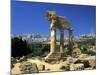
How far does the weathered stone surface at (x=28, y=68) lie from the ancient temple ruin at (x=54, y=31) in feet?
0.63

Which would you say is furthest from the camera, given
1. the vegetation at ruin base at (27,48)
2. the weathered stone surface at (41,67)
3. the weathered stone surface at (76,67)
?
the weathered stone surface at (76,67)

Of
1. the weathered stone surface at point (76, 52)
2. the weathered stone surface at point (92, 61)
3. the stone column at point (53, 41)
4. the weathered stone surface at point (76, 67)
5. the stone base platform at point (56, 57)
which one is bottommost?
the weathered stone surface at point (76, 67)

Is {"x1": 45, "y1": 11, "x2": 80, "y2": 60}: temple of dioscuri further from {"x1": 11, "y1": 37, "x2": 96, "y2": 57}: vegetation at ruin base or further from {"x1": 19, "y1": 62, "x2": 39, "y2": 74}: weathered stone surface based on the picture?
{"x1": 19, "y1": 62, "x2": 39, "y2": 74}: weathered stone surface

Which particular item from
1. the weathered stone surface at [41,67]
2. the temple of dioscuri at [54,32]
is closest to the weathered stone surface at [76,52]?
the temple of dioscuri at [54,32]

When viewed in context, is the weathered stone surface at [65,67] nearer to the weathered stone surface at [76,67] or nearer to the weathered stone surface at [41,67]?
the weathered stone surface at [76,67]

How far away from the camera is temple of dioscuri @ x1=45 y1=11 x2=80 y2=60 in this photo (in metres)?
2.65

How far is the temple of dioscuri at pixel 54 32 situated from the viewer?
265cm

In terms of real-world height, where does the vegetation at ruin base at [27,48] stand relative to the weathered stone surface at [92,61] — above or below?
above

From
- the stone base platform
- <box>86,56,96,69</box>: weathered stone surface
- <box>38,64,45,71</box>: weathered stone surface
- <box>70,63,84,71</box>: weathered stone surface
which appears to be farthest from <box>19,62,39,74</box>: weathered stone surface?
<box>86,56,96,69</box>: weathered stone surface

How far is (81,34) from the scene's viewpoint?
9.12ft

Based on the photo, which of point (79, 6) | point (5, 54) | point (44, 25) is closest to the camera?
point (5, 54)
